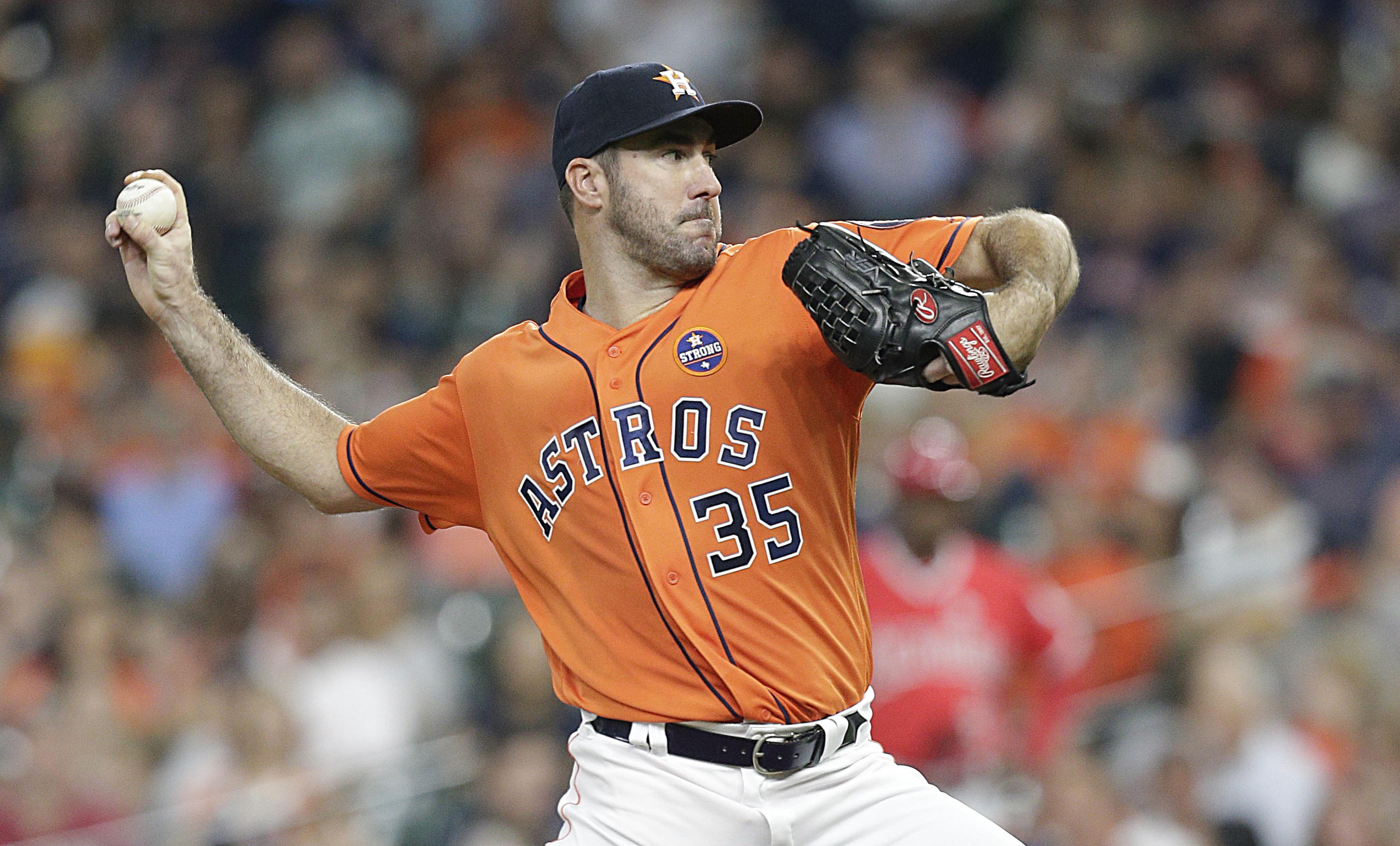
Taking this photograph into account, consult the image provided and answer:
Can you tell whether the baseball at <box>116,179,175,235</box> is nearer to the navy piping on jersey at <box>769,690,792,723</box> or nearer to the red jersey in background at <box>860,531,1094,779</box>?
the navy piping on jersey at <box>769,690,792,723</box>

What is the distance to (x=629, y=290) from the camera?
3.39 m

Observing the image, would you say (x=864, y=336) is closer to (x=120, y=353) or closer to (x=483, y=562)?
(x=483, y=562)

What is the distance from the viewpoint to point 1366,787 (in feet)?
18.3

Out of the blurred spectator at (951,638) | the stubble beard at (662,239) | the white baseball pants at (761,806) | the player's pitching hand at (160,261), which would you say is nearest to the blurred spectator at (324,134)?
the blurred spectator at (951,638)

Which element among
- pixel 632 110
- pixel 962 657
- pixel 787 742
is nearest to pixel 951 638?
pixel 962 657

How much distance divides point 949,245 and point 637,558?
0.82m

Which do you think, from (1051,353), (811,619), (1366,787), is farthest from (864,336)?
(1051,353)

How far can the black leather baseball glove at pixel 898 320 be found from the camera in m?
2.81

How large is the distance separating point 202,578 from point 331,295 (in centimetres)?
197

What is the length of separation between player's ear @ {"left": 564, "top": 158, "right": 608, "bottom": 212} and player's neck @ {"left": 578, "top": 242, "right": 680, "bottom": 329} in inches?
3.8

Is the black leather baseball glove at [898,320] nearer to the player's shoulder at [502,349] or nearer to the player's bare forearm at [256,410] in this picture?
the player's shoulder at [502,349]

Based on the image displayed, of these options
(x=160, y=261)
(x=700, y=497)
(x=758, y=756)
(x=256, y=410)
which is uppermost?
(x=160, y=261)

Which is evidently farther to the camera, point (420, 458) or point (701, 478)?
point (420, 458)

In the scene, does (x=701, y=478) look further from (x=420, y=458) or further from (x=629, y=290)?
(x=420, y=458)
